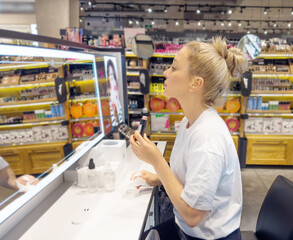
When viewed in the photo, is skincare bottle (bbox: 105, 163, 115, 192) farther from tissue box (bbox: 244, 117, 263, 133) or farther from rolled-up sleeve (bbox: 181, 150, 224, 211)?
tissue box (bbox: 244, 117, 263, 133)

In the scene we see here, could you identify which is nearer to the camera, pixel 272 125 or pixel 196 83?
pixel 196 83

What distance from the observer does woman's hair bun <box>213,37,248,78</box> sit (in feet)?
3.74

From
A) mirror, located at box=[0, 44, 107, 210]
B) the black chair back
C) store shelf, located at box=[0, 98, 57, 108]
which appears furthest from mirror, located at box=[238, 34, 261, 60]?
store shelf, located at box=[0, 98, 57, 108]

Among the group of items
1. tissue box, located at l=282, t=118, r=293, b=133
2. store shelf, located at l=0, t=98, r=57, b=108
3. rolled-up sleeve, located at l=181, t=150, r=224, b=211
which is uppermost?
store shelf, located at l=0, t=98, r=57, b=108

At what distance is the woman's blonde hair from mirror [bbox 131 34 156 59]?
9.86ft

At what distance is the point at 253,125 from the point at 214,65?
393cm

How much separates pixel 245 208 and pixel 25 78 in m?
3.03

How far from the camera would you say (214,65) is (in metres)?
1.09

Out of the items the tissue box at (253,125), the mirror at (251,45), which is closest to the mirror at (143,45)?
the mirror at (251,45)

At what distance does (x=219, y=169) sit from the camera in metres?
0.98

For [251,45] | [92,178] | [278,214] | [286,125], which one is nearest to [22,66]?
[92,178]

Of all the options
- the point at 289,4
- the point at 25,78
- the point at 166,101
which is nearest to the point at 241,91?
the point at 166,101

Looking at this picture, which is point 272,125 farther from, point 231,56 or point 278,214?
point 231,56

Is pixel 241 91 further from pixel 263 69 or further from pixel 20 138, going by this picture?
pixel 20 138
